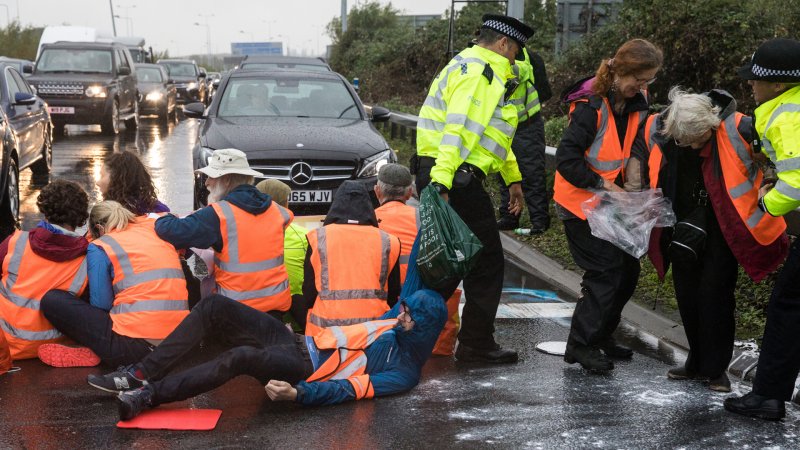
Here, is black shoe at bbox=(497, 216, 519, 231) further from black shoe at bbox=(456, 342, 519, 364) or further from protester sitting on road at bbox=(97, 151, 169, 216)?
protester sitting on road at bbox=(97, 151, 169, 216)

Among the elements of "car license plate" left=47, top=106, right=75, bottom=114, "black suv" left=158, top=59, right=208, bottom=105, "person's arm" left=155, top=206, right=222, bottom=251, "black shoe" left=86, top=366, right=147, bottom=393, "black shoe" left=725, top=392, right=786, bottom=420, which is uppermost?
"person's arm" left=155, top=206, right=222, bottom=251

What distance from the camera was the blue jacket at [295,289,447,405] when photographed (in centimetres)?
525

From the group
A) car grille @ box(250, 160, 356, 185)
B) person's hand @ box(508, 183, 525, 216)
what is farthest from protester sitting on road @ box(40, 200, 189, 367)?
car grille @ box(250, 160, 356, 185)

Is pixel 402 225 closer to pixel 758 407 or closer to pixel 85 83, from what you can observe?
pixel 758 407

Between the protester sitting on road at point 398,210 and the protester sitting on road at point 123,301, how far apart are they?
1.26 metres

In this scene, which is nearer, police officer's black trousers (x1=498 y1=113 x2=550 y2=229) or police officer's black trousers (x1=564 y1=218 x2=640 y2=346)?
police officer's black trousers (x1=564 y1=218 x2=640 y2=346)

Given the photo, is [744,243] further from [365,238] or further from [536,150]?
[536,150]

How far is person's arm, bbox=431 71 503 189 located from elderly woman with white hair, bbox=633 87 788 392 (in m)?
0.88

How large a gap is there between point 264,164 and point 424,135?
4.19 meters

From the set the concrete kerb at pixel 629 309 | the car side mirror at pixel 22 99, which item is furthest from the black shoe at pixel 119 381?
the car side mirror at pixel 22 99

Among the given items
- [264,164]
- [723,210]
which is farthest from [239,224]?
[264,164]

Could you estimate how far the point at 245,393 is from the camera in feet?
17.3

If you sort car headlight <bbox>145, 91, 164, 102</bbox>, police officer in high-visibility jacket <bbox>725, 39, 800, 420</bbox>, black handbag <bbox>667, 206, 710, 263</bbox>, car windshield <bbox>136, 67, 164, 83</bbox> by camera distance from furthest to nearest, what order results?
car windshield <bbox>136, 67, 164, 83</bbox>, car headlight <bbox>145, 91, 164, 102</bbox>, black handbag <bbox>667, 206, 710, 263</bbox>, police officer in high-visibility jacket <bbox>725, 39, 800, 420</bbox>

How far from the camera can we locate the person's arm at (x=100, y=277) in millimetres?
5590
